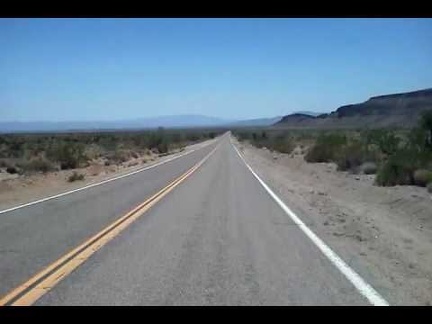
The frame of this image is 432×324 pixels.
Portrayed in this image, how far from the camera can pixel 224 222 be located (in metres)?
13.9

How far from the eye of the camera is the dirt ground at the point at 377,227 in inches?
333

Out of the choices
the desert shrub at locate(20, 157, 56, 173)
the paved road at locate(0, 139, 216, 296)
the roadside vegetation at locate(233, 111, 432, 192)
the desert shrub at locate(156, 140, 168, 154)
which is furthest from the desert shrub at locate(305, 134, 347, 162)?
the desert shrub at locate(156, 140, 168, 154)

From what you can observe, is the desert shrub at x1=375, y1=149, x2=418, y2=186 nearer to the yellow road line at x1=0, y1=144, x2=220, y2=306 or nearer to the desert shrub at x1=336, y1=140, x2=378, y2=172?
the desert shrub at x1=336, y1=140, x2=378, y2=172

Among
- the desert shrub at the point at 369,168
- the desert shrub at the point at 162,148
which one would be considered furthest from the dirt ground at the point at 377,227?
the desert shrub at the point at 162,148

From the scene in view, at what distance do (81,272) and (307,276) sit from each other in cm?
308

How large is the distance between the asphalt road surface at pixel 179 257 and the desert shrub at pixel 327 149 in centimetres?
2515

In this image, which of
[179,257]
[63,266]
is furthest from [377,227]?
[63,266]

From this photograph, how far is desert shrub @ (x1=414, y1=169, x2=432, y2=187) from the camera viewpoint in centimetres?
2165

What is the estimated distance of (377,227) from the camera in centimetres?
1413

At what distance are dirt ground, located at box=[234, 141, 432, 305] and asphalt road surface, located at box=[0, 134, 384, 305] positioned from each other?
0.55 metres

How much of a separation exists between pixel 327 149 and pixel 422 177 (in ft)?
69.5

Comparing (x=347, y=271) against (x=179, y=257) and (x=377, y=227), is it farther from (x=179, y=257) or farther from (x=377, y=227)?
(x=377, y=227)

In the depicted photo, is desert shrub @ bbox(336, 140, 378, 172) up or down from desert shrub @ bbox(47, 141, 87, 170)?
up
